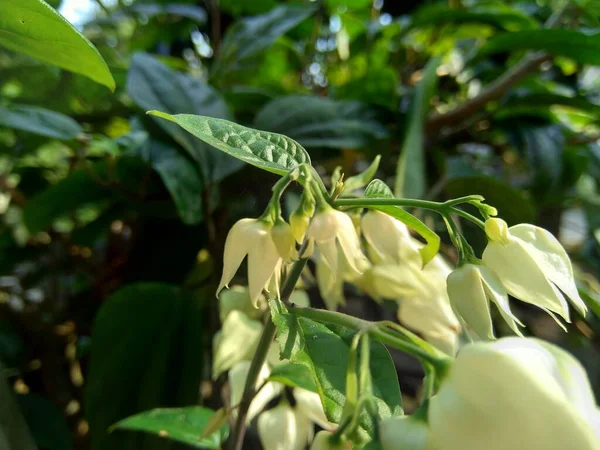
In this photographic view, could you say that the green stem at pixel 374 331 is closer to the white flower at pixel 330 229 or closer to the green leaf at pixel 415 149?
the white flower at pixel 330 229

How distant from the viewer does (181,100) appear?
1.52 ft

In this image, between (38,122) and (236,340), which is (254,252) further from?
(38,122)

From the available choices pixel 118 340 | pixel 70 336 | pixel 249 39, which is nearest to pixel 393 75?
pixel 249 39

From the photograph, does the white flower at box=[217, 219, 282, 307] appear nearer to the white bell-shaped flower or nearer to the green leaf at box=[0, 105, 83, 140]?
the white bell-shaped flower

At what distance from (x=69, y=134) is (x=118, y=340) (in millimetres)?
181

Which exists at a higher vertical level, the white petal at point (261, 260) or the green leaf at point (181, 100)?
the green leaf at point (181, 100)

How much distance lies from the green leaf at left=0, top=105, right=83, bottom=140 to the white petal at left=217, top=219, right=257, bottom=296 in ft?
0.79

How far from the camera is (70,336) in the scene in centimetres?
66

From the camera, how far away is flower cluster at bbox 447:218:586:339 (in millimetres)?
212

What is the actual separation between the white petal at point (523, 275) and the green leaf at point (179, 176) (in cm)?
25

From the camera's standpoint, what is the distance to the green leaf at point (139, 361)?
0.43 meters

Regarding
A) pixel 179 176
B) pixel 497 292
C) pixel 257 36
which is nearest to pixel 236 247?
pixel 497 292

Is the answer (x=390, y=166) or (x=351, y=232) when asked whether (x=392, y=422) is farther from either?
(x=390, y=166)

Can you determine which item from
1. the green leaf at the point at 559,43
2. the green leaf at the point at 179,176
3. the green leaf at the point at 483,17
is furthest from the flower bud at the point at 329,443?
the green leaf at the point at 483,17
